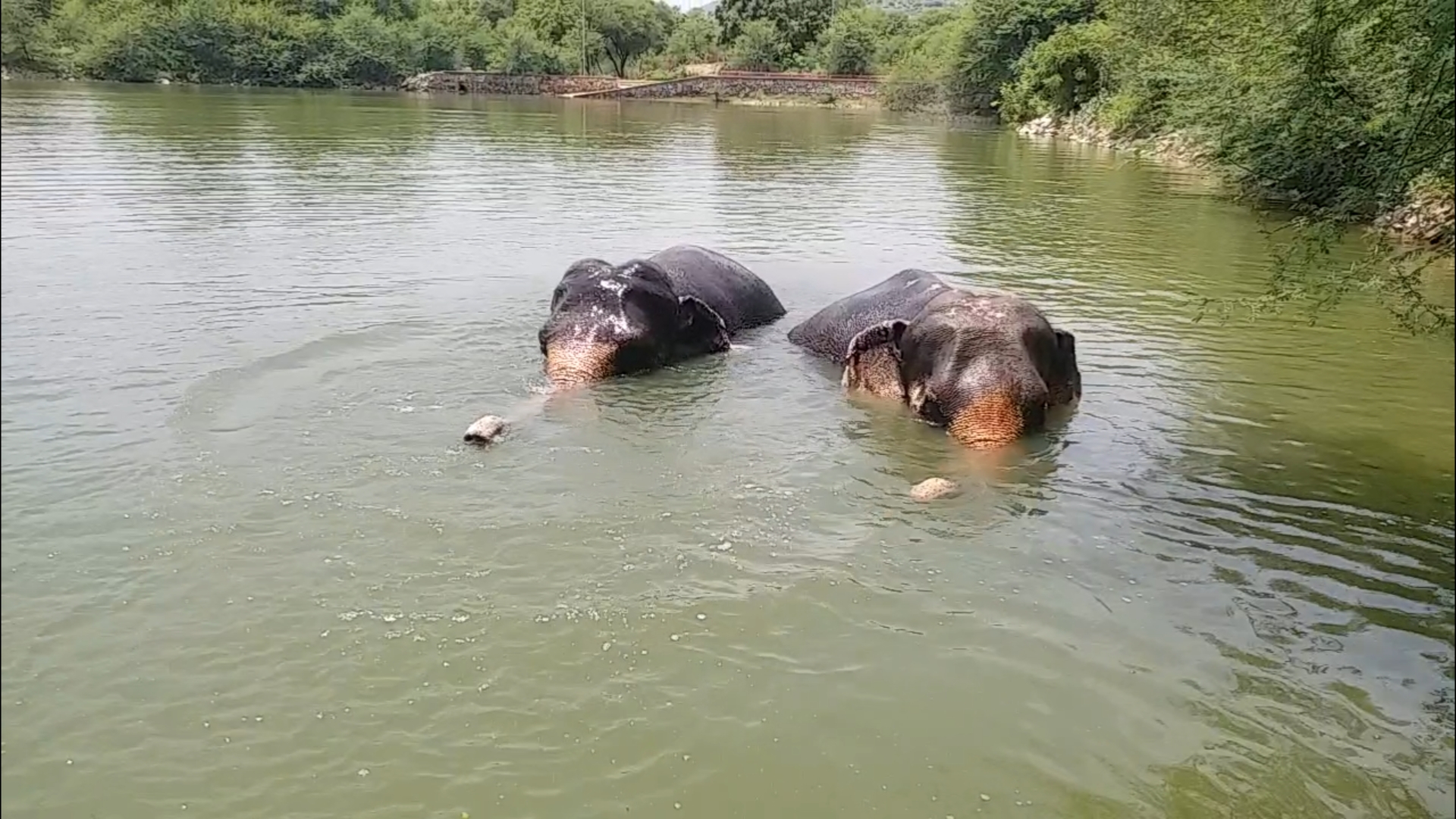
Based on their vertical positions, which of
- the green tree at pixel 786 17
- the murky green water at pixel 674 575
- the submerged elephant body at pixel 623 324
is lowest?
the murky green water at pixel 674 575

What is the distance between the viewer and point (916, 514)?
27.8ft

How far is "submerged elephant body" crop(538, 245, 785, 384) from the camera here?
36.8 ft

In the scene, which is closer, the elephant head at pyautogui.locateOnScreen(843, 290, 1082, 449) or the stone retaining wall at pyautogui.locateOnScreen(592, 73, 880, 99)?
the elephant head at pyautogui.locateOnScreen(843, 290, 1082, 449)

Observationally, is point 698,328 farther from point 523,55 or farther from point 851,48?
point 523,55

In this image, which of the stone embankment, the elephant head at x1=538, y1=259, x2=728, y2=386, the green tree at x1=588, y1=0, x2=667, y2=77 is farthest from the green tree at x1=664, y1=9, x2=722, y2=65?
the elephant head at x1=538, y1=259, x2=728, y2=386

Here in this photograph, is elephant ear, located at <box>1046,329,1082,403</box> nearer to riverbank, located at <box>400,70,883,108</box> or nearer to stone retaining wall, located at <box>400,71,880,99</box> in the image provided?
riverbank, located at <box>400,70,883,108</box>

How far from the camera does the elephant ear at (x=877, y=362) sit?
10.8 metres

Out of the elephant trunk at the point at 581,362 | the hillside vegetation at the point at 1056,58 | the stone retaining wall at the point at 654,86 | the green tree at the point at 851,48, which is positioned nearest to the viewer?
the hillside vegetation at the point at 1056,58

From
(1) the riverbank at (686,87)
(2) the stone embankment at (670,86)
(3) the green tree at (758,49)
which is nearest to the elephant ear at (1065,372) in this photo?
(1) the riverbank at (686,87)

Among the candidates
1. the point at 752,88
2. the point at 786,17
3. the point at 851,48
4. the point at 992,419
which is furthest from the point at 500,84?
the point at 992,419

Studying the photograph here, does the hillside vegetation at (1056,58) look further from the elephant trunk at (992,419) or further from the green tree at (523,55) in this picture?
the elephant trunk at (992,419)

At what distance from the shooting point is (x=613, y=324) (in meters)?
11.3

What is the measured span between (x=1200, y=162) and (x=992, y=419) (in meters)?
28.4

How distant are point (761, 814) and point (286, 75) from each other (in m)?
94.2
